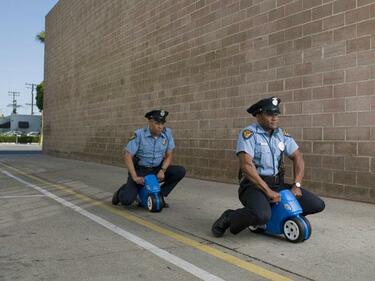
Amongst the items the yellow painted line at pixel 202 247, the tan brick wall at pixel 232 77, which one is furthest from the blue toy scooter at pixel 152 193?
the tan brick wall at pixel 232 77

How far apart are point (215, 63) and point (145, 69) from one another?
4.23 meters

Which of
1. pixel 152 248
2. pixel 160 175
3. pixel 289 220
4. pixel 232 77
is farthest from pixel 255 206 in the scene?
pixel 232 77

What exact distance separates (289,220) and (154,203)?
2378 millimetres

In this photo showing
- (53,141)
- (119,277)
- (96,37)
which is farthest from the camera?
(53,141)

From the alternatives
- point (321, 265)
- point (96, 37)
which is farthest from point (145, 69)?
point (321, 265)

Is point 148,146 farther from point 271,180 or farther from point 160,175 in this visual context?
point 271,180

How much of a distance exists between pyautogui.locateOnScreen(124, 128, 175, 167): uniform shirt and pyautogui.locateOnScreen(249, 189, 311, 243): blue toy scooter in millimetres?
2486

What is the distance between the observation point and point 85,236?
5629 mm

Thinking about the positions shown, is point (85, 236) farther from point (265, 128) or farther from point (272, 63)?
point (272, 63)

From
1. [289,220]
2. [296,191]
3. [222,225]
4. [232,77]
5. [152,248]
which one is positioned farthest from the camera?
[232,77]

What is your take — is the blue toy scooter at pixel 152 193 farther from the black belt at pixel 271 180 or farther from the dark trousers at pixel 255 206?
the black belt at pixel 271 180

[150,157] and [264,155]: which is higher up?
[264,155]

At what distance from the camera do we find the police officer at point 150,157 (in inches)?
280

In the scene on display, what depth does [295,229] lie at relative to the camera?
5.16 meters
